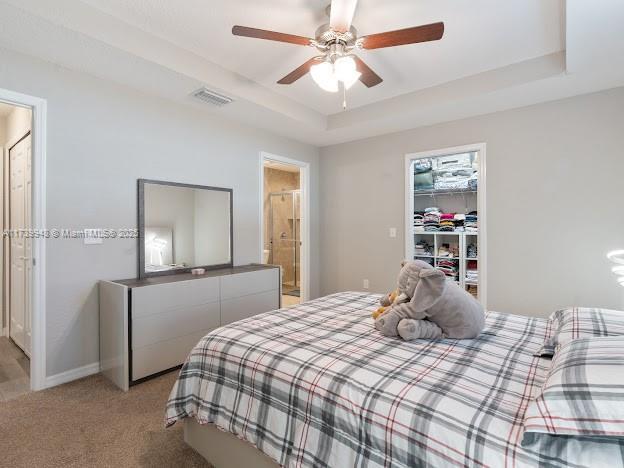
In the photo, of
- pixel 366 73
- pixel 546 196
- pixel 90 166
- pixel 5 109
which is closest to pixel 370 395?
pixel 366 73

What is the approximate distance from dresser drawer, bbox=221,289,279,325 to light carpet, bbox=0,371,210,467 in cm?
78

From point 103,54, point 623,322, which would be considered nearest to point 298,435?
point 623,322

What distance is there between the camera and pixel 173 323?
262 centimetres

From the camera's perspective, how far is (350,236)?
448cm

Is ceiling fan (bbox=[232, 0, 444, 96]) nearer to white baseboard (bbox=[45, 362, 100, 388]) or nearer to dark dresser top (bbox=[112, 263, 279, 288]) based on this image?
dark dresser top (bbox=[112, 263, 279, 288])

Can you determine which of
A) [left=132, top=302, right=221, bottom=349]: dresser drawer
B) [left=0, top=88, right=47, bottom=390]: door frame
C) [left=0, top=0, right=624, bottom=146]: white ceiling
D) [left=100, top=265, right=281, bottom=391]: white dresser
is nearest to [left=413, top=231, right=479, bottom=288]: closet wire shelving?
[left=0, top=0, right=624, bottom=146]: white ceiling

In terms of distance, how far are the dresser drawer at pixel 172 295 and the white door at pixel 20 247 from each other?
105 cm

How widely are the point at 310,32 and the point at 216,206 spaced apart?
1886mm

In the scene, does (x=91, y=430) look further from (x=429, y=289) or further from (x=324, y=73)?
(x=324, y=73)

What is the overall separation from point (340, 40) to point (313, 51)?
69cm

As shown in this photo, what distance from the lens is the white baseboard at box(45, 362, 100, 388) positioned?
2389 millimetres

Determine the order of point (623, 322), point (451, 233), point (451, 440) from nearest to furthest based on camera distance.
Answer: point (451, 440)
point (623, 322)
point (451, 233)

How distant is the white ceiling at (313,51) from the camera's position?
6.64 feet

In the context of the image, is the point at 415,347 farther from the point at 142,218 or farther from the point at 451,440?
the point at 142,218
